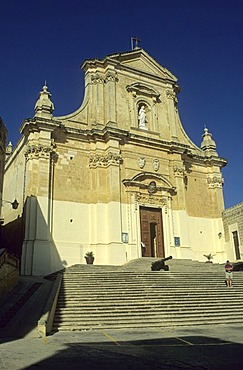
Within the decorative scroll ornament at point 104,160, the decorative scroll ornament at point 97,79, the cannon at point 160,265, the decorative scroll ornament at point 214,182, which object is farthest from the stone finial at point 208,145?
the cannon at point 160,265

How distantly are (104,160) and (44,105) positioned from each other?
515 cm

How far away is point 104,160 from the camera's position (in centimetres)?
2373

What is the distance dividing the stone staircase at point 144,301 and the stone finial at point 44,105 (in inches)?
443

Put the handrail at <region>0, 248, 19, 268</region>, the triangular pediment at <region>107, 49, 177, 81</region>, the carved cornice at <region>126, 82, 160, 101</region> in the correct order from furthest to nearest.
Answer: the triangular pediment at <region>107, 49, 177, 81</region> → the carved cornice at <region>126, 82, 160, 101</region> → the handrail at <region>0, 248, 19, 268</region>

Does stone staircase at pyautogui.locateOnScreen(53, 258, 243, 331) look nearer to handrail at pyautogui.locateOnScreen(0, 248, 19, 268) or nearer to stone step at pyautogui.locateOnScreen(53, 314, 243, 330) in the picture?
stone step at pyautogui.locateOnScreen(53, 314, 243, 330)

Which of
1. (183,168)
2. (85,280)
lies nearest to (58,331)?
(85,280)

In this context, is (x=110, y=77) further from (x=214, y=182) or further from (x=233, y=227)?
(x=233, y=227)

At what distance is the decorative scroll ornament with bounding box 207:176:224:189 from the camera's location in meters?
27.9

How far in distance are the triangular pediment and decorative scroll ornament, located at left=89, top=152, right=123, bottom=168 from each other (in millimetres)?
7431

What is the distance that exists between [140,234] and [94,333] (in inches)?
539

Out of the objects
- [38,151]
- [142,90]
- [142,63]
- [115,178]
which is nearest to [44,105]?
[38,151]

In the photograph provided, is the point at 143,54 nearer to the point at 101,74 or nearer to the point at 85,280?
the point at 101,74

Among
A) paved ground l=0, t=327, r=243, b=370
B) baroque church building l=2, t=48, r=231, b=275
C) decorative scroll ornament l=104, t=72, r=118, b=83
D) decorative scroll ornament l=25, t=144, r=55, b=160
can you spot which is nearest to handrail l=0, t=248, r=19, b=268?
paved ground l=0, t=327, r=243, b=370

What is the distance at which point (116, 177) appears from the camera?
2309cm
